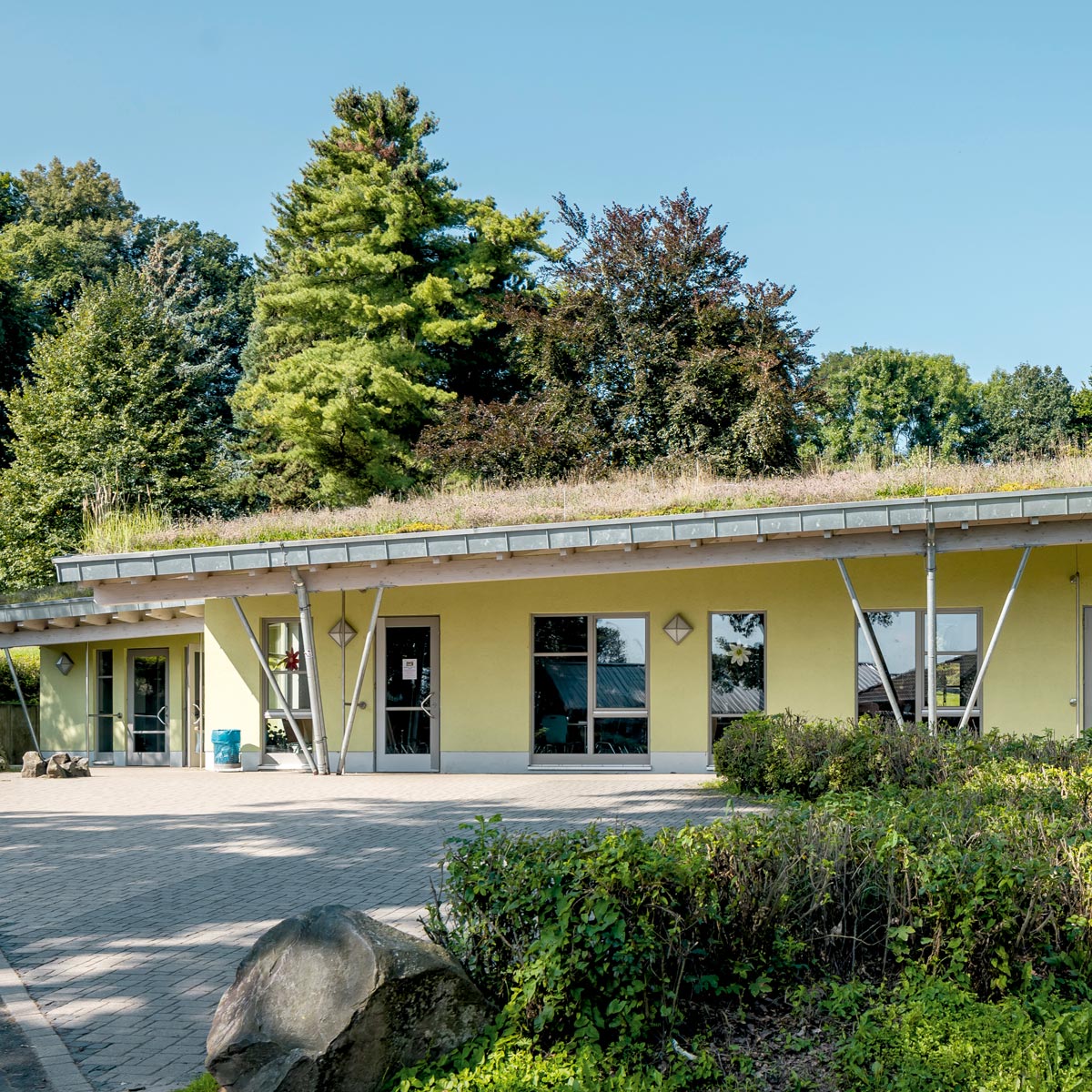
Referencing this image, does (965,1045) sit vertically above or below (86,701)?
below

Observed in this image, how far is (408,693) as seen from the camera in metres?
17.7

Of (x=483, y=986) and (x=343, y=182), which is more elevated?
(x=343, y=182)

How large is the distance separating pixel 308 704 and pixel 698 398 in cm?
1308

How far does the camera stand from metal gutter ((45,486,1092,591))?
13891mm

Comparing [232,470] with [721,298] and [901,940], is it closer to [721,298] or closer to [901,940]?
[721,298]

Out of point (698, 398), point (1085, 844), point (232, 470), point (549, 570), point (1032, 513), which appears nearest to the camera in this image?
point (1085, 844)

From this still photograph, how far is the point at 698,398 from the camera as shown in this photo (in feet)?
88.1

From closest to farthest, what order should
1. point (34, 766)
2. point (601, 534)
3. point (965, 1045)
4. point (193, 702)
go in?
point (965, 1045) → point (601, 534) → point (34, 766) → point (193, 702)

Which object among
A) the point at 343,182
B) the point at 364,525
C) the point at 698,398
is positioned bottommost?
the point at 364,525

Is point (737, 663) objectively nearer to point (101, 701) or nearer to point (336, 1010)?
point (336, 1010)

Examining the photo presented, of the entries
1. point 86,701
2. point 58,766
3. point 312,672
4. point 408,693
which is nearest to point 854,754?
point 312,672

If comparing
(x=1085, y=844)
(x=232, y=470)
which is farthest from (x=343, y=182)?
(x=1085, y=844)

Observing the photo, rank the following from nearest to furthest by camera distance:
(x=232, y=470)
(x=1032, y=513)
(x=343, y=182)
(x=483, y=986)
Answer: (x=483, y=986) → (x=1032, y=513) → (x=343, y=182) → (x=232, y=470)

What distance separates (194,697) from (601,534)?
1119cm
